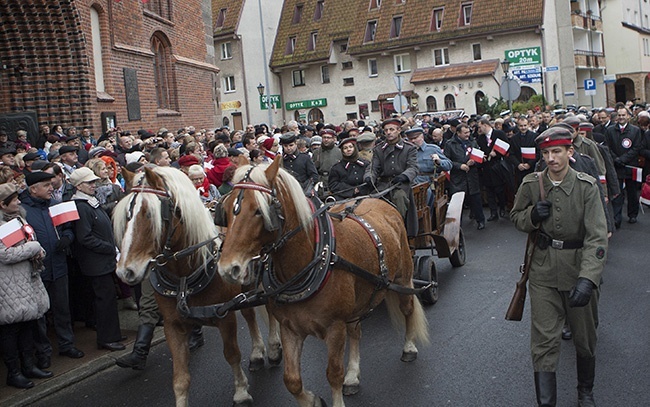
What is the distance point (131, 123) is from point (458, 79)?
29967mm

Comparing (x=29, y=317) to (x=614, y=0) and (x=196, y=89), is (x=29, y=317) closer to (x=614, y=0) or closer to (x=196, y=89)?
(x=196, y=89)

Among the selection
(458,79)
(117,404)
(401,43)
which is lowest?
(117,404)

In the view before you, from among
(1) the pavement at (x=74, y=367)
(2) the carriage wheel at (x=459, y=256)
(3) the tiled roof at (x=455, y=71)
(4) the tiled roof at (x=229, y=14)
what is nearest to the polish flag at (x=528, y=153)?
(2) the carriage wheel at (x=459, y=256)

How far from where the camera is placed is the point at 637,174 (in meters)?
13.0

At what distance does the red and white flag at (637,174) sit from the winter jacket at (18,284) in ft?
34.1

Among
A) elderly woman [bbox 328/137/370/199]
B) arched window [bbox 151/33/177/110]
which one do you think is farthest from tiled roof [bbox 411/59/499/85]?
elderly woman [bbox 328/137/370/199]

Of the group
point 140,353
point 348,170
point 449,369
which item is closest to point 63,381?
point 140,353

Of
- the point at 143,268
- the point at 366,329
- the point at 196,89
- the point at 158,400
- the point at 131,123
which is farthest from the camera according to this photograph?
the point at 196,89

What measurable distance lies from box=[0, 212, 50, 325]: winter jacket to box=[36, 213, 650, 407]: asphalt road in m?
0.80

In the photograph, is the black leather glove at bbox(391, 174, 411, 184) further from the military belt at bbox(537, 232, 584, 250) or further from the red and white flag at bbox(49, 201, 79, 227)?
the red and white flag at bbox(49, 201, 79, 227)

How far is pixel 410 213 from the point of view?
810cm

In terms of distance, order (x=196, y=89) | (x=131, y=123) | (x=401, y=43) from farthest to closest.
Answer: (x=401, y=43) → (x=196, y=89) → (x=131, y=123)

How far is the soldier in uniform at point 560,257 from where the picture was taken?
486 cm

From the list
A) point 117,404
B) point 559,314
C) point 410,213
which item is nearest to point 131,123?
point 410,213
